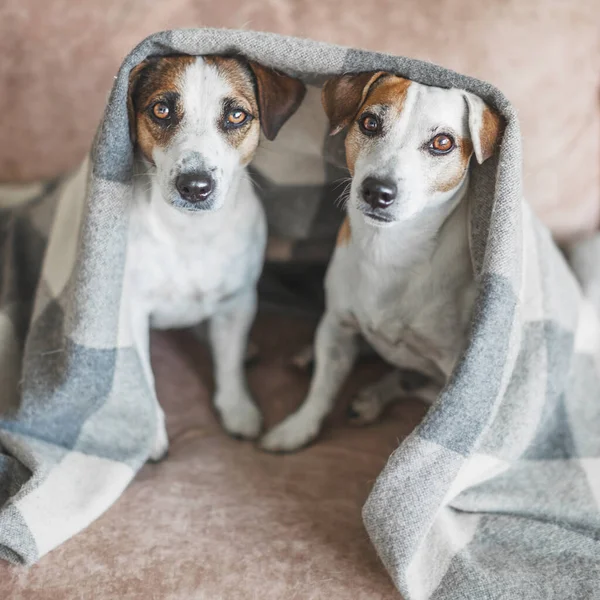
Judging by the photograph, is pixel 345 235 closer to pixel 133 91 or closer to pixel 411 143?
pixel 411 143

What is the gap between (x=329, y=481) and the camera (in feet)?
4.55

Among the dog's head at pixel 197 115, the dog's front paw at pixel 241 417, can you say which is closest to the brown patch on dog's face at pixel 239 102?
the dog's head at pixel 197 115

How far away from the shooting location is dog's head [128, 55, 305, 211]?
1.27 meters

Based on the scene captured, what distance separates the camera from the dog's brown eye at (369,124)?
1.25 metres

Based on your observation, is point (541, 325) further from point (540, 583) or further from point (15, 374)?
point (15, 374)

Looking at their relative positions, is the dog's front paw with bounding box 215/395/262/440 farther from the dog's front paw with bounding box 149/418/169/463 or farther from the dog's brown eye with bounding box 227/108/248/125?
the dog's brown eye with bounding box 227/108/248/125

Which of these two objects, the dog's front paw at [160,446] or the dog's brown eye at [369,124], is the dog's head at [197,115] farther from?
the dog's front paw at [160,446]

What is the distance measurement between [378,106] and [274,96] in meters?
0.24

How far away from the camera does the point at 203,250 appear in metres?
1.48

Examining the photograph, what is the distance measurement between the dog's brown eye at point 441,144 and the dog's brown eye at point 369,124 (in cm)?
11

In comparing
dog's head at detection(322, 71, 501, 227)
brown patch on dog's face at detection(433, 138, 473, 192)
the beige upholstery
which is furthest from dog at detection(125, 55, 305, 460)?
brown patch on dog's face at detection(433, 138, 473, 192)

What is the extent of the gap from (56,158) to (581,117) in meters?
1.29

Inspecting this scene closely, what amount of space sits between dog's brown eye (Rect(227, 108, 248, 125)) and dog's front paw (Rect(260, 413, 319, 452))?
69 cm

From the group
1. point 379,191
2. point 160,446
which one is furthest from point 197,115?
point 160,446
